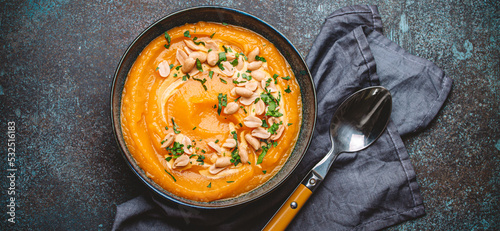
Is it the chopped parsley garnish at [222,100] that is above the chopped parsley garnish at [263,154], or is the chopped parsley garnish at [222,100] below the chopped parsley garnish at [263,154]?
above

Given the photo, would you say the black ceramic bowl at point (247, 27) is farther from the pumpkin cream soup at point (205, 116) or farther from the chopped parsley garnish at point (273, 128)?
the chopped parsley garnish at point (273, 128)

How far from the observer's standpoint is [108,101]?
2.65m

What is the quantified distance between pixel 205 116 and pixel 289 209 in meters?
0.96

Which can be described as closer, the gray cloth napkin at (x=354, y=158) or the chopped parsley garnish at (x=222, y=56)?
the chopped parsley garnish at (x=222, y=56)

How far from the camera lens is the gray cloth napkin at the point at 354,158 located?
2574 millimetres

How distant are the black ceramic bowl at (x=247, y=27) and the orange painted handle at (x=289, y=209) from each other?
8.4 inches

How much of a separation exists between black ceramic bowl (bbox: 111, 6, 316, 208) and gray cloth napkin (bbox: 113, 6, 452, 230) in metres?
0.29

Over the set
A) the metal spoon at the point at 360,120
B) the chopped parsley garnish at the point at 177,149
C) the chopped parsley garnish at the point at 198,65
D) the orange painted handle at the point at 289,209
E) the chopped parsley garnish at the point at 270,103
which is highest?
the chopped parsley garnish at the point at 198,65

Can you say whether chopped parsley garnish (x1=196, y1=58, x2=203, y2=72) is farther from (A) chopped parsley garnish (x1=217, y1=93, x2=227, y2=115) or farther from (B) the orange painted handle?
(B) the orange painted handle

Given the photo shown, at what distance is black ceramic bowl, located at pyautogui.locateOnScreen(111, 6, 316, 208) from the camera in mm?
2225

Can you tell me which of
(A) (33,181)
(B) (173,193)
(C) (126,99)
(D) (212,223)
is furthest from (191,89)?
(A) (33,181)

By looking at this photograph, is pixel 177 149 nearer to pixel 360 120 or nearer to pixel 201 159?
pixel 201 159

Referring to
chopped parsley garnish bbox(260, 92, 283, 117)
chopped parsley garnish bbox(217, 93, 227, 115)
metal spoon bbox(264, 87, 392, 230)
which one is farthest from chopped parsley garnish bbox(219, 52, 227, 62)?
metal spoon bbox(264, 87, 392, 230)

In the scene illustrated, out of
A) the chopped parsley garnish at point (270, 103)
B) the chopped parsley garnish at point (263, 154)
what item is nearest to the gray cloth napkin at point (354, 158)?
the chopped parsley garnish at point (263, 154)
